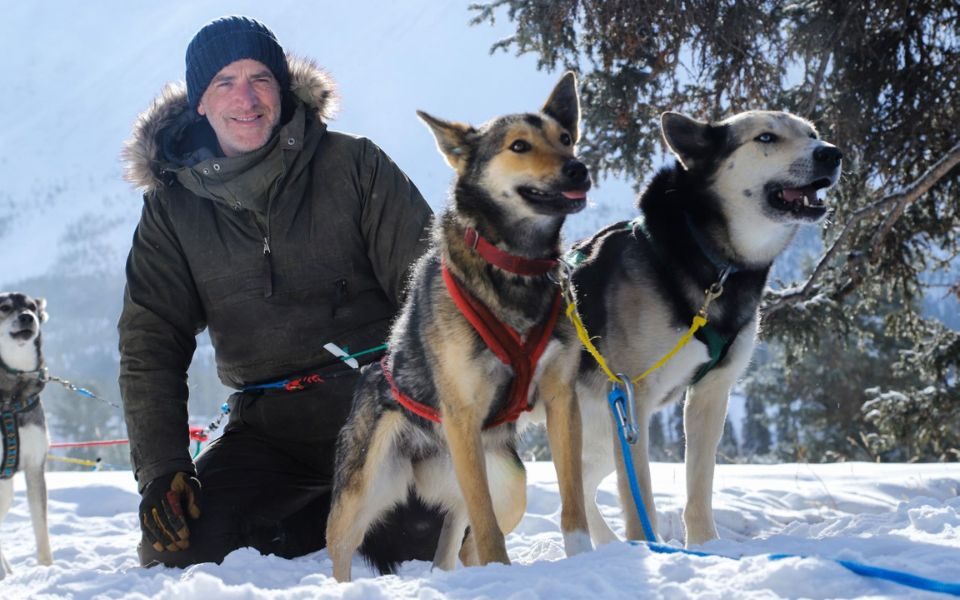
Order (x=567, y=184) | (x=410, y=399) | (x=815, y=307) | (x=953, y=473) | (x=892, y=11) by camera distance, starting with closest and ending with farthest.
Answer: (x=567, y=184) < (x=410, y=399) < (x=953, y=473) < (x=892, y=11) < (x=815, y=307)

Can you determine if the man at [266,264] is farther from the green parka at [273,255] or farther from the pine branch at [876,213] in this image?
the pine branch at [876,213]

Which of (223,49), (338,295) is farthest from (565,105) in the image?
(223,49)

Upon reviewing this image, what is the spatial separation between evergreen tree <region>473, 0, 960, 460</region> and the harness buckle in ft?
11.5

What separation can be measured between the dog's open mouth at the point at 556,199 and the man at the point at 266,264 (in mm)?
1355

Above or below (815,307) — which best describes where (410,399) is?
below

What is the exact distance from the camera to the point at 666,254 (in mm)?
3732

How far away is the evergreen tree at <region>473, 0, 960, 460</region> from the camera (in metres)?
6.73

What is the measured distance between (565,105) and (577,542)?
166cm

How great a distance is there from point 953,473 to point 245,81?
5215 millimetres

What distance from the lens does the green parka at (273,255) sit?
443cm

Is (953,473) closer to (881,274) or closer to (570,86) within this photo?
(881,274)

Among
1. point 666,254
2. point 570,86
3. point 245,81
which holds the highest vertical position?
point 245,81

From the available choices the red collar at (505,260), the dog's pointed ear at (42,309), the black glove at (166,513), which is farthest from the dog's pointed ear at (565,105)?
the dog's pointed ear at (42,309)

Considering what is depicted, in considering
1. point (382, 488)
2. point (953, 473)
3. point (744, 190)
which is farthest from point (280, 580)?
point (953, 473)
